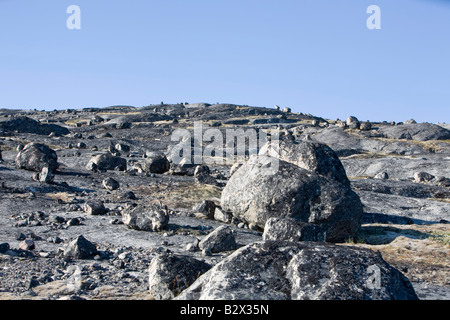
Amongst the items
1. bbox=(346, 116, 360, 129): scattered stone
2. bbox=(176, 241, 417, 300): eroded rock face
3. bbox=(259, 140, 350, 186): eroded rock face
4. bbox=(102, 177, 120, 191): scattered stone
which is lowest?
bbox=(102, 177, 120, 191): scattered stone

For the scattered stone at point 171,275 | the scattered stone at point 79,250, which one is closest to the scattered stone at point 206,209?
the scattered stone at point 79,250

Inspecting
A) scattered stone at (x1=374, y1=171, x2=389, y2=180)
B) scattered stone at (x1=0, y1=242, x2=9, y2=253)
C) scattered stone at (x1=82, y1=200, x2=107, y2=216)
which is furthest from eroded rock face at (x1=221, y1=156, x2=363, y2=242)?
scattered stone at (x1=374, y1=171, x2=389, y2=180)

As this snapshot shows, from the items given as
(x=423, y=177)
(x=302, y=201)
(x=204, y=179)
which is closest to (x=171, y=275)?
(x=302, y=201)

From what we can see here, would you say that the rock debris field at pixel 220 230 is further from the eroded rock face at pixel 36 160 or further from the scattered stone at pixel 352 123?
the scattered stone at pixel 352 123

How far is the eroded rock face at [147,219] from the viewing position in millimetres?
15820

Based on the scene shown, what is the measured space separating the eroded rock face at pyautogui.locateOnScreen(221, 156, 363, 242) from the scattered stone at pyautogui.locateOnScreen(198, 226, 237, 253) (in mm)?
3409

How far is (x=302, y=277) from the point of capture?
22.5ft

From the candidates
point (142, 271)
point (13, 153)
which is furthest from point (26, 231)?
point (13, 153)

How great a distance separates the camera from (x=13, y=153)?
36.0 meters

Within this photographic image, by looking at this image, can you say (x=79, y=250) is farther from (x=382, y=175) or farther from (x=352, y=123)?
(x=352, y=123)

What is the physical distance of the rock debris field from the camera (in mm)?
7106

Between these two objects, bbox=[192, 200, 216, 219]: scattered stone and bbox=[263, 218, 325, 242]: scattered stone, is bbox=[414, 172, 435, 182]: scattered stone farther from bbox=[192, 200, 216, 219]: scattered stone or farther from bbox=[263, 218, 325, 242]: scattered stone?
bbox=[263, 218, 325, 242]: scattered stone

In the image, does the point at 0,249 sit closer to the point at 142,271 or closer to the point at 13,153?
the point at 142,271
